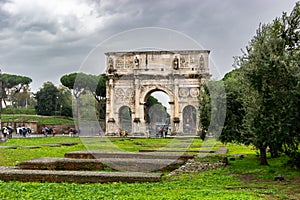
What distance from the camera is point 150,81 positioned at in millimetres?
47906

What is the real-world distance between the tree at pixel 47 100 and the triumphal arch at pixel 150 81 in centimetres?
1841

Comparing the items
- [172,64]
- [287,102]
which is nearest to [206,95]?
[287,102]

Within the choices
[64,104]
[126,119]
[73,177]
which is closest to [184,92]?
[126,119]

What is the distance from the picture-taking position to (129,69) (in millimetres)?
48094

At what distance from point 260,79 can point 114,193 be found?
5829mm

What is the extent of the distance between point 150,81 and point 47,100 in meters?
23.9

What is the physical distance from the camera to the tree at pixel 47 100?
64.1 m

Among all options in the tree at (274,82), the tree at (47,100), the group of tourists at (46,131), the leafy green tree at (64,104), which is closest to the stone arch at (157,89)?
the group of tourists at (46,131)

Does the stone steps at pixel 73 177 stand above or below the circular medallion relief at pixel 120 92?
below

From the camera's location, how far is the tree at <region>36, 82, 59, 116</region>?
210ft

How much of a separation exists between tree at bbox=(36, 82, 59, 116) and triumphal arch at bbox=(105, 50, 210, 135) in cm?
1841

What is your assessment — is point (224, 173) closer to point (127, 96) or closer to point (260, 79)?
point (260, 79)

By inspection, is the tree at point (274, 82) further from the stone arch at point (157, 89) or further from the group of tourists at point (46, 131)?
the stone arch at point (157, 89)

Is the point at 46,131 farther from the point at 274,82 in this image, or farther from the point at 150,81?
the point at 274,82
